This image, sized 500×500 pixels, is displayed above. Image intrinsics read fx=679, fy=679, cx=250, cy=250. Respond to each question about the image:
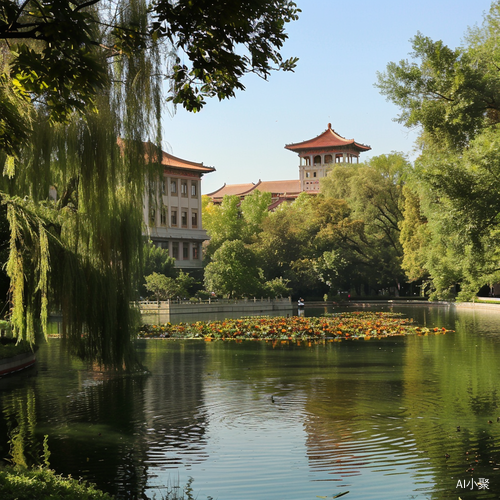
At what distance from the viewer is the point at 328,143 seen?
111250mm

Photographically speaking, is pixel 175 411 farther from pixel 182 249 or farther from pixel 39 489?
pixel 182 249

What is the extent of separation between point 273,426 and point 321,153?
104m

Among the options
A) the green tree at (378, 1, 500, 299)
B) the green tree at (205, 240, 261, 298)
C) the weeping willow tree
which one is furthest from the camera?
the green tree at (205, 240, 261, 298)

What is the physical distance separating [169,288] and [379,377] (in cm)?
3578

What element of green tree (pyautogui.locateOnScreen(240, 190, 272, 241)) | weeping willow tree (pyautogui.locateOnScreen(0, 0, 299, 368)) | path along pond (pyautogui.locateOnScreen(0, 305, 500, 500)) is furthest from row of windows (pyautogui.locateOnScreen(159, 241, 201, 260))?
weeping willow tree (pyautogui.locateOnScreen(0, 0, 299, 368))

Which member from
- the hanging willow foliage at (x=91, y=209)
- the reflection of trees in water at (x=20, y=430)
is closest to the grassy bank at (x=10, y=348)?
the reflection of trees in water at (x=20, y=430)

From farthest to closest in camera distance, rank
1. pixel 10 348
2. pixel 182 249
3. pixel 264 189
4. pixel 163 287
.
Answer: pixel 264 189 < pixel 182 249 < pixel 163 287 < pixel 10 348

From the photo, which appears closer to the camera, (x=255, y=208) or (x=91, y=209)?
(x=91, y=209)

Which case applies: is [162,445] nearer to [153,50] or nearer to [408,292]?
[153,50]

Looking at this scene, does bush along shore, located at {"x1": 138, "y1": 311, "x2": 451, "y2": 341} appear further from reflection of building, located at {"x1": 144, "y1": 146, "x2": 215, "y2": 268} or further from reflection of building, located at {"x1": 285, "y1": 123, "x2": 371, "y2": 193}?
reflection of building, located at {"x1": 285, "y1": 123, "x2": 371, "y2": 193}

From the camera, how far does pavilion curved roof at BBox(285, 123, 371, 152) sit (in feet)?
360

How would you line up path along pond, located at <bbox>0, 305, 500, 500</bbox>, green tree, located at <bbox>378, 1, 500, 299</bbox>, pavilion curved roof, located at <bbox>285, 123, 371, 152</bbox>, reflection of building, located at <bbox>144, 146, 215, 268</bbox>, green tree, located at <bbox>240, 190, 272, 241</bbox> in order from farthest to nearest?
pavilion curved roof, located at <bbox>285, 123, 371, 152</bbox> → green tree, located at <bbox>240, 190, 272, 241</bbox> → reflection of building, located at <bbox>144, 146, 215, 268</bbox> → green tree, located at <bbox>378, 1, 500, 299</bbox> → path along pond, located at <bbox>0, 305, 500, 500</bbox>

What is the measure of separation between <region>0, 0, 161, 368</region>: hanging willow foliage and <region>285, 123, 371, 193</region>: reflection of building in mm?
96295

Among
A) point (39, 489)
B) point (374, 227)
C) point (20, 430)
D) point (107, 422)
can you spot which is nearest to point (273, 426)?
point (107, 422)
